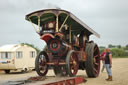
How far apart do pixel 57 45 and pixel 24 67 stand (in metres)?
6.86

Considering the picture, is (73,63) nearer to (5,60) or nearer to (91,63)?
(91,63)

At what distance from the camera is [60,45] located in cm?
933

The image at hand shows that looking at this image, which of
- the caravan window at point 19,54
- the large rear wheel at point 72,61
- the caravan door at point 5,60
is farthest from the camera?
the caravan window at point 19,54

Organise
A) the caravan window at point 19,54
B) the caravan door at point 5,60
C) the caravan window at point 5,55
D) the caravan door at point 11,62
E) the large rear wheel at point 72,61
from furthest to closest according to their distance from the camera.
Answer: the caravan window at point 19,54
the caravan window at point 5,55
the caravan door at point 5,60
the caravan door at point 11,62
the large rear wheel at point 72,61

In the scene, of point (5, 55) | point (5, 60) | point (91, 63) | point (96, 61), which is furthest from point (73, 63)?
point (5, 55)

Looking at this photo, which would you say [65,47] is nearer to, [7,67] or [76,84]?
[76,84]

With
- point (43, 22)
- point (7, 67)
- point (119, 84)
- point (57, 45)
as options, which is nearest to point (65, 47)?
point (57, 45)

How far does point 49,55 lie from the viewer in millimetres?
9945

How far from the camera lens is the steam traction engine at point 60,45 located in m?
9.02

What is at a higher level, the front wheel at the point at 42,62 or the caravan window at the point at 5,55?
the caravan window at the point at 5,55

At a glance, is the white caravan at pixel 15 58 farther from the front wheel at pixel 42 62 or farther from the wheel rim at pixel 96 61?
the wheel rim at pixel 96 61

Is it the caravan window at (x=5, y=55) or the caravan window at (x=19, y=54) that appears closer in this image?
the caravan window at (x=5, y=55)

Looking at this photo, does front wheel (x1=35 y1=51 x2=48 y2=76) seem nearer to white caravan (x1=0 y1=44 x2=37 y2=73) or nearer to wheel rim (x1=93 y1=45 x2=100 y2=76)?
wheel rim (x1=93 y1=45 x2=100 y2=76)

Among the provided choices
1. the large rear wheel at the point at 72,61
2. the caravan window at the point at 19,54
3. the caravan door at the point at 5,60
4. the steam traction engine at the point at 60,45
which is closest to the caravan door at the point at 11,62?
the caravan door at the point at 5,60
